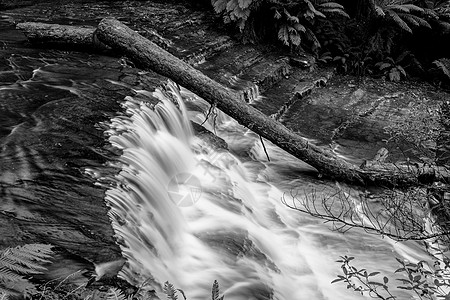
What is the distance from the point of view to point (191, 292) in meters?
4.14

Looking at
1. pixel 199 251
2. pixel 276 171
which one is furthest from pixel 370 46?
pixel 199 251

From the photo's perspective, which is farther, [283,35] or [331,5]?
[331,5]

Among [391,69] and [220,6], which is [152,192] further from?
[391,69]

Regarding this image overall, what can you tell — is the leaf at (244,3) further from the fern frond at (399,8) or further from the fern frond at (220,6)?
the fern frond at (399,8)

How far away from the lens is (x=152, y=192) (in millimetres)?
4691

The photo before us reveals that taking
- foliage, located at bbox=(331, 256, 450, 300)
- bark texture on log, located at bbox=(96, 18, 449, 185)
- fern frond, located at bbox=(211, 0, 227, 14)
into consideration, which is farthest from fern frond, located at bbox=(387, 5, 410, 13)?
foliage, located at bbox=(331, 256, 450, 300)

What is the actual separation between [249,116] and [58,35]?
358 centimetres

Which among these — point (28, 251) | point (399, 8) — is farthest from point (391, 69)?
point (28, 251)

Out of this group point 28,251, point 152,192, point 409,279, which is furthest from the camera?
point 152,192

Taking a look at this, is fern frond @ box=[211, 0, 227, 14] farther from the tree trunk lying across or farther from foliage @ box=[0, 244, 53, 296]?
foliage @ box=[0, 244, 53, 296]

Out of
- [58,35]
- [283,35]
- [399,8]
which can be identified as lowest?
[283,35]

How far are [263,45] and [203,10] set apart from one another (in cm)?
197

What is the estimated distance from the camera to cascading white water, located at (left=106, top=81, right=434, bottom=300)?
4.18 m

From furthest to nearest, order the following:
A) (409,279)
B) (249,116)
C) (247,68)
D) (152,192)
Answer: (247,68), (249,116), (152,192), (409,279)
